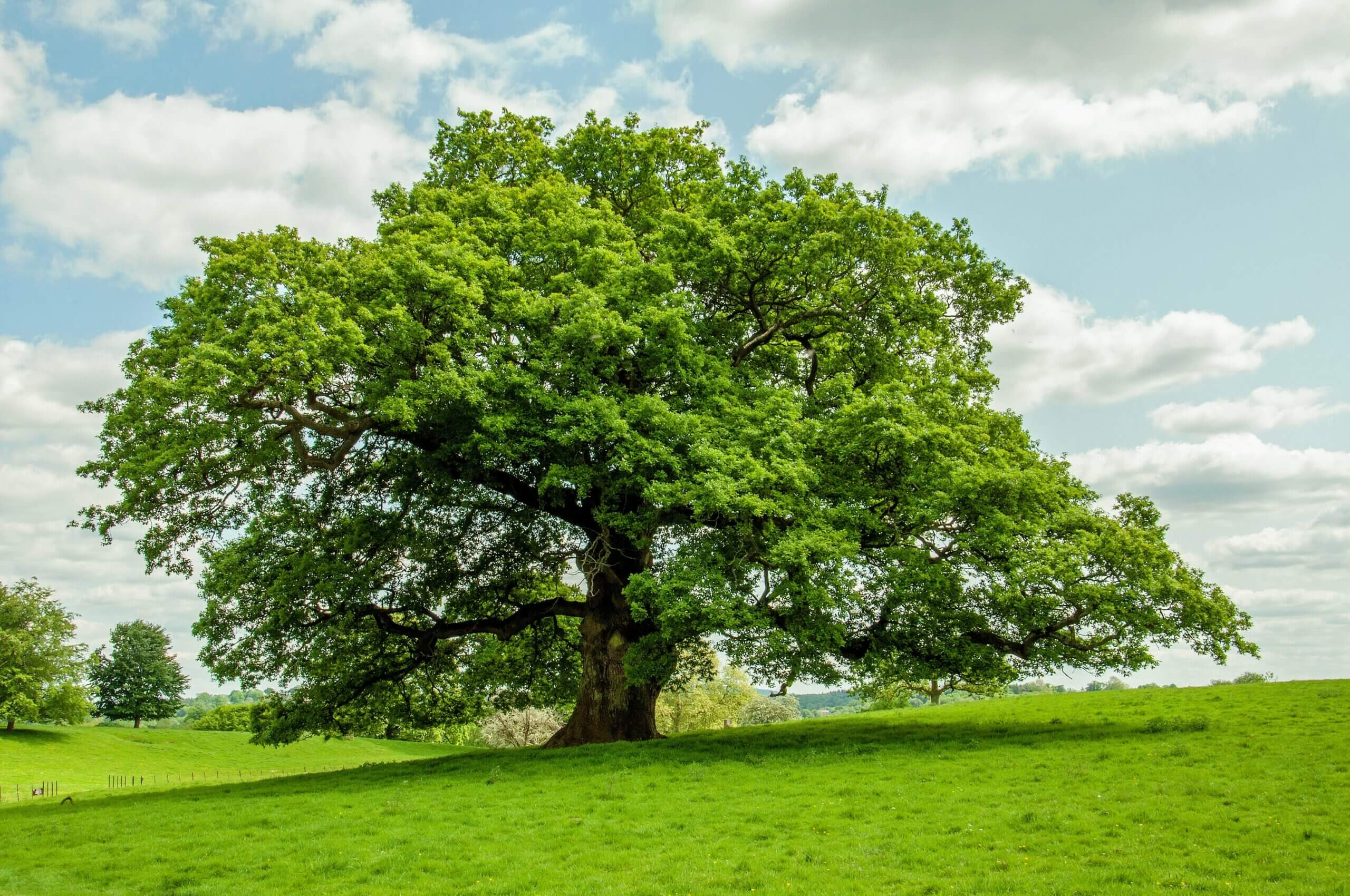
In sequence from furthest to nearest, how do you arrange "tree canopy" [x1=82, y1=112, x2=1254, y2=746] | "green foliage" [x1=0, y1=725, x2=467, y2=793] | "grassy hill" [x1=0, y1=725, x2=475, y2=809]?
"green foliage" [x1=0, y1=725, x2=467, y2=793] → "grassy hill" [x1=0, y1=725, x2=475, y2=809] → "tree canopy" [x1=82, y1=112, x2=1254, y2=746]

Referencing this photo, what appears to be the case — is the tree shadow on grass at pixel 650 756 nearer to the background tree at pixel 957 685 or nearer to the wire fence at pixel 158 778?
the background tree at pixel 957 685

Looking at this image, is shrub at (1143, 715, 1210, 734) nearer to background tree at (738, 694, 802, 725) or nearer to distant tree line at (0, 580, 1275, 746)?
distant tree line at (0, 580, 1275, 746)

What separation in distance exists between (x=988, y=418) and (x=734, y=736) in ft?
38.4

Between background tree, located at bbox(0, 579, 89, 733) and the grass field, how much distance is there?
42.1 metres

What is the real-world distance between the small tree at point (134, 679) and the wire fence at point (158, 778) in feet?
89.3

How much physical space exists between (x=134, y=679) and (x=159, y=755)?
22.0m

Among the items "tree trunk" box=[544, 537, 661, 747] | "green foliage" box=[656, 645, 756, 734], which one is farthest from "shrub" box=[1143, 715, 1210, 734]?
"green foliage" box=[656, 645, 756, 734]

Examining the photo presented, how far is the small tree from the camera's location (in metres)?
75.2

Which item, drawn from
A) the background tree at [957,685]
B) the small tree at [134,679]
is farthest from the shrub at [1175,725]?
the small tree at [134,679]

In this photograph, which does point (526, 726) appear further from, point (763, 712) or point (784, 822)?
point (784, 822)

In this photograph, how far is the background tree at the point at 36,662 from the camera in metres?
54.3

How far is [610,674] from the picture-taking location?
24.1 metres

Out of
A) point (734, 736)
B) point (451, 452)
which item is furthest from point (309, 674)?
point (734, 736)

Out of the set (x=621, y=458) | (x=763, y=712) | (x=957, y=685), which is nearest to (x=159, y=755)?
(x=763, y=712)
